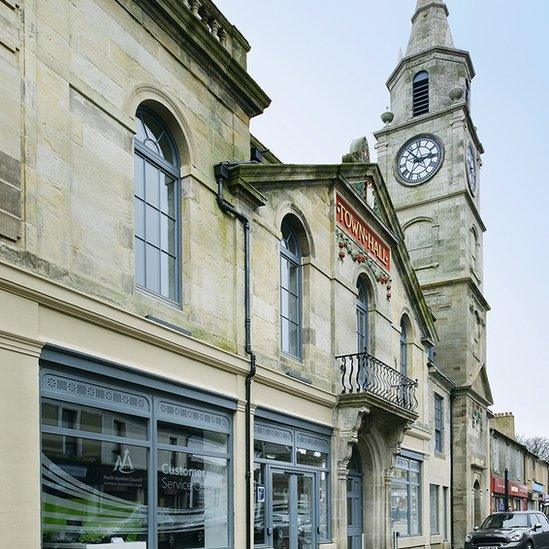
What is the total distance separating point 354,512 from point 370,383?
3.18 metres

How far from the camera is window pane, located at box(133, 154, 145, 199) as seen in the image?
930 centimetres

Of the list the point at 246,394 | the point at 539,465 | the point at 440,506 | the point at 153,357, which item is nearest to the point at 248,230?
the point at 246,394

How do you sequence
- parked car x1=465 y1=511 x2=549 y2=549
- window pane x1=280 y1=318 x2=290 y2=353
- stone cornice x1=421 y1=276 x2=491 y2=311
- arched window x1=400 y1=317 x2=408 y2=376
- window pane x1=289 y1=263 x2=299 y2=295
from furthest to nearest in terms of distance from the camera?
stone cornice x1=421 y1=276 x2=491 y2=311 → arched window x1=400 y1=317 x2=408 y2=376 → parked car x1=465 y1=511 x2=549 y2=549 → window pane x1=289 y1=263 x2=299 y2=295 → window pane x1=280 y1=318 x2=290 y2=353

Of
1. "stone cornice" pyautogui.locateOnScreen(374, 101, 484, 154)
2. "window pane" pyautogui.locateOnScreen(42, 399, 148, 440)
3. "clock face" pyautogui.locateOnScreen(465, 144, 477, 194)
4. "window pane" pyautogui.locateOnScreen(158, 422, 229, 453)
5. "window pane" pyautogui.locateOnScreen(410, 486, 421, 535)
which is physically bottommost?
"window pane" pyautogui.locateOnScreen(410, 486, 421, 535)

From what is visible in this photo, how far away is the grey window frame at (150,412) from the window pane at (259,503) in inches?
35.5

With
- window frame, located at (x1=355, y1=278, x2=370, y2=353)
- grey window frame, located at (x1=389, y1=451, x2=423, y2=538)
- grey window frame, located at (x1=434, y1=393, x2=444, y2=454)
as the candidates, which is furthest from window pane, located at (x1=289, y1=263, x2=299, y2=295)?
grey window frame, located at (x1=434, y1=393, x2=444, y2=454)

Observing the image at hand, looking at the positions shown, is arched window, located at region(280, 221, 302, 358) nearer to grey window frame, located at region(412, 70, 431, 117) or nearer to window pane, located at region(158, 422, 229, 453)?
window pane, located at region(158, 422, 229, 453)

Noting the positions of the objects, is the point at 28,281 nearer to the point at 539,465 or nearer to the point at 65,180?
the point at 65,180

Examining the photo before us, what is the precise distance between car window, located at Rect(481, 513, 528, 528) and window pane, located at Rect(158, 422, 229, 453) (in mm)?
13168

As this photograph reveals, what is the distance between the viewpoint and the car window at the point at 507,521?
2027cm

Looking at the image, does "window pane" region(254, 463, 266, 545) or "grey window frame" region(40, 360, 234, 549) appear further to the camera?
"window pane" region(254, 463, 266, 545)

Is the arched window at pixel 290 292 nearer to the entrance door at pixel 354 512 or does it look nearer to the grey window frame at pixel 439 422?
the entrance door at pixel 354 512

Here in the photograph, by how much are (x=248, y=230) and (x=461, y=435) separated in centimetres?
1884

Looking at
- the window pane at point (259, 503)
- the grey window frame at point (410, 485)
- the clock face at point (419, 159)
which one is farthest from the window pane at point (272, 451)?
the clock face at point (419, 159)
